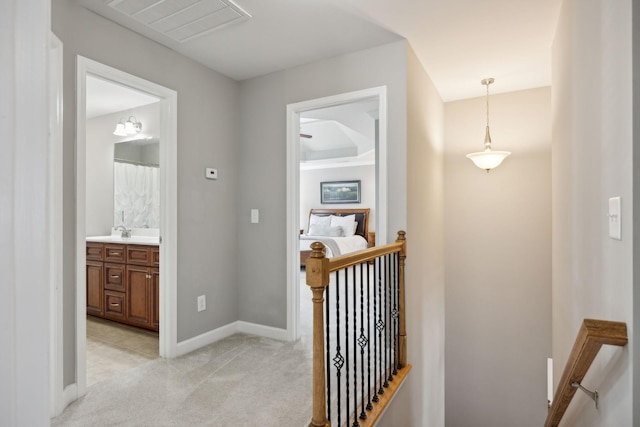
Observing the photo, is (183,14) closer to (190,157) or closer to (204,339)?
(190,157)

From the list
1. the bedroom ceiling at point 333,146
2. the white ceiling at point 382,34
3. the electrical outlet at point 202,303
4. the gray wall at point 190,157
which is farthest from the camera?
the bedroom ceiling at point 333,146

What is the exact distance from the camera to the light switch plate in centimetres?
112

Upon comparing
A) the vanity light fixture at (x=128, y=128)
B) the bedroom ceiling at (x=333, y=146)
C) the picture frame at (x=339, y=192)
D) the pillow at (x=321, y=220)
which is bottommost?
the pillow at (x=321, y=220)

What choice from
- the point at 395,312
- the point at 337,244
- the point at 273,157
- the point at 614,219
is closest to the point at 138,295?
the point at 273,157

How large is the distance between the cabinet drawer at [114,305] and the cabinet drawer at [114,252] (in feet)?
1.09

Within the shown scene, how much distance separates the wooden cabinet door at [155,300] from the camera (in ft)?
10.4

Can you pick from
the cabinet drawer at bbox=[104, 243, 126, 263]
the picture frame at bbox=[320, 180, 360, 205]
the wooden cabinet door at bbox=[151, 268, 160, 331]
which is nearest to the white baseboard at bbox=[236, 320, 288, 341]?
→ the wooden cabinet door at bbox=[151, 268, 160, 331]

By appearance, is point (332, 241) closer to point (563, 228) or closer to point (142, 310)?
point (142, 310)

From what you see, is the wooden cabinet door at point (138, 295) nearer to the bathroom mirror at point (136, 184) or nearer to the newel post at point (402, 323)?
the bathroom mirror at point (136, 184)

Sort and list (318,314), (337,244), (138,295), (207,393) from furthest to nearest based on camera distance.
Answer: (337,244), (138,295), (207,393), (318,314)

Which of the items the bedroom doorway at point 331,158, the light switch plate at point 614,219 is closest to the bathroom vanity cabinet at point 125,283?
the bedroom doorway at point 331,158

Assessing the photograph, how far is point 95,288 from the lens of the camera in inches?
143

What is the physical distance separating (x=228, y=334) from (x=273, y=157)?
1.67 metres

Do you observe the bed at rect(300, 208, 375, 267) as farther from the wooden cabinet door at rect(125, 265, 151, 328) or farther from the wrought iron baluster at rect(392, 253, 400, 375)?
the wrought iron baluster at rect(392, 253, 400, 375)
